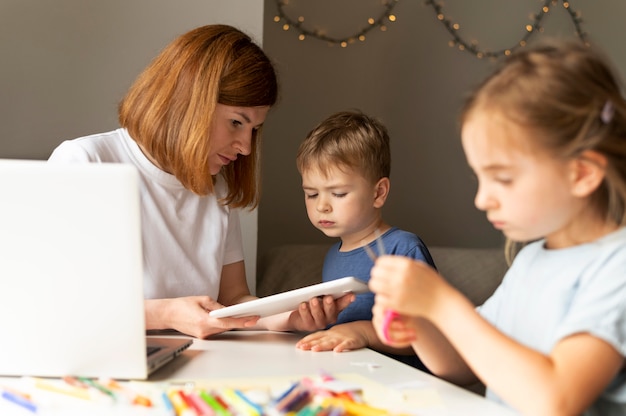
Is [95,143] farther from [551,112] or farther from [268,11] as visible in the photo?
[268,11]

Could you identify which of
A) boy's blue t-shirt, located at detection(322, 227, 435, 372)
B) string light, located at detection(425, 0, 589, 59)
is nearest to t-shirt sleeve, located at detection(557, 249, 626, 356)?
boy's blue t-shirt, located at detection(322, 227, 435, 372)

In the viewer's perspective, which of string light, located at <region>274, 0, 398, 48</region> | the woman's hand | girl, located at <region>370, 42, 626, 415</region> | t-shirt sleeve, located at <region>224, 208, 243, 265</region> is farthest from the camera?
string light, located at <region>274, 0, 398, 48</region>

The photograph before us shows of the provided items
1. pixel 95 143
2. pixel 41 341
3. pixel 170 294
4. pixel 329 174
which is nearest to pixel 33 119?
pixel 95 143

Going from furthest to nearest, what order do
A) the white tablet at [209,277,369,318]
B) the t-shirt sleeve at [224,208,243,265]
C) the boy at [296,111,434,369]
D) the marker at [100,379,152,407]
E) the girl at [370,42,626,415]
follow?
1. the t-shirt sleeve at [224,208,243,265]
2. the boy at [296,111,434,369]
3. the white tablet at [209,277,369,318]
4. the marker at [100,379,152,407]
5. the girl at [370,42,626,415]

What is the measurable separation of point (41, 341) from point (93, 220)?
0.68ft

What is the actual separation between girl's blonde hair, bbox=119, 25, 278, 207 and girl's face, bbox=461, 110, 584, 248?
81 centimetres

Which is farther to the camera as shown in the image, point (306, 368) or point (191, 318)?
point (191, 318)

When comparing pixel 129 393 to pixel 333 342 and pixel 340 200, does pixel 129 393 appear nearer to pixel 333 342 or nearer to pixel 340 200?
pixel 333 342

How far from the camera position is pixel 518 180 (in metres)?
0.91

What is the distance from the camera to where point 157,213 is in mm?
1723

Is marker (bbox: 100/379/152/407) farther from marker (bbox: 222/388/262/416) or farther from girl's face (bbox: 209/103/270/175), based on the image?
girl's face (bbox: 209/103/270/175)

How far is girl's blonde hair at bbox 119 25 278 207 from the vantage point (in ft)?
5.45

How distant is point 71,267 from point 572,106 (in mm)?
631

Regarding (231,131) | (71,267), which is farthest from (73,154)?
(71,267)
